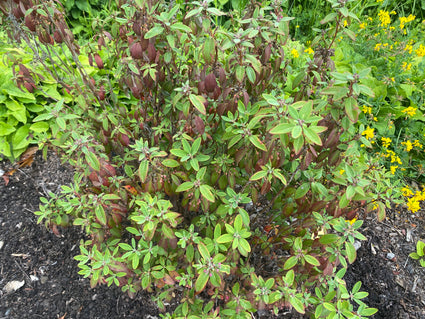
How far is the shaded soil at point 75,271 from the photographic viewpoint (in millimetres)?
2047

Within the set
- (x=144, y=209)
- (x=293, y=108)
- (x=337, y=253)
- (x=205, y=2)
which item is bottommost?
(x=337, y=253)

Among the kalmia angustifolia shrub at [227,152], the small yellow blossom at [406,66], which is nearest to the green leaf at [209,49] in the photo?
the kalmia angustifolia shrub at [227,152]

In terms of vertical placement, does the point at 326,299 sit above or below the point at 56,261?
above

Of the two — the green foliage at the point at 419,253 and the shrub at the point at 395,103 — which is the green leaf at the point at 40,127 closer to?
the shrub at the point at 395,103

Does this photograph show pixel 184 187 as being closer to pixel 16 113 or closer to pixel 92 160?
pixel 92 160

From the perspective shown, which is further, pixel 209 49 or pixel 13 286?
pixel 13 286

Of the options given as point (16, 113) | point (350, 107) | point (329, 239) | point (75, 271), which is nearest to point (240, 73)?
point (350, 107)

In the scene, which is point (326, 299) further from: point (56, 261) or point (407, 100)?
point (407, 100)

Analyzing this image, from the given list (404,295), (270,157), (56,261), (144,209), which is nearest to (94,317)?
(56,261)

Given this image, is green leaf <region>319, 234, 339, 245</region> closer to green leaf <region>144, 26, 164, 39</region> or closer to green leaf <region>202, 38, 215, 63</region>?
green leaf <region>202, 38, 215, 63</region>

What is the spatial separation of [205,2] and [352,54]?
2.80 m

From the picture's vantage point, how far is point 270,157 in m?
1.31

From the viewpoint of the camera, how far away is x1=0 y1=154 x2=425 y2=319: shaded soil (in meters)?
2.05

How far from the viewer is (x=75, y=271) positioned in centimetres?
223
